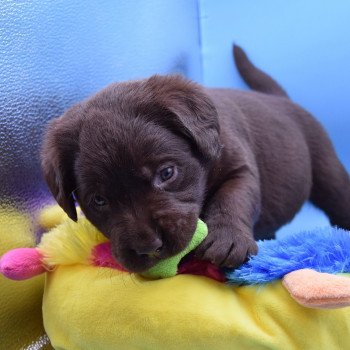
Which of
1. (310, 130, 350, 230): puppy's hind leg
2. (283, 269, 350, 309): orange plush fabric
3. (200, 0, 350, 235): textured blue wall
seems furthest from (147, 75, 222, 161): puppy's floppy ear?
(200, 0, 350, 235): textured blue wall

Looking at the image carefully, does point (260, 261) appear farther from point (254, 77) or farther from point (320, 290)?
point (254, 77)

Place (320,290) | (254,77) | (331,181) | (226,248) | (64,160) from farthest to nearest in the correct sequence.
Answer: (254,77)
(331,181)
(64,160)
(226,248)
(320,290)

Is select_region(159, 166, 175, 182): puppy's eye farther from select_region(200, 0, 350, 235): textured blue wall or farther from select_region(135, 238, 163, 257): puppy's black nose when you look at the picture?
select_region(200, 0, 350, 235): textured blue wall

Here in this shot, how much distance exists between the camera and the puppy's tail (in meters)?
3.29

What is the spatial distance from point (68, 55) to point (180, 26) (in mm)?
1311

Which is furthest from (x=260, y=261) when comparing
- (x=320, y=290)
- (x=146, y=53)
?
(x=146, y=53)

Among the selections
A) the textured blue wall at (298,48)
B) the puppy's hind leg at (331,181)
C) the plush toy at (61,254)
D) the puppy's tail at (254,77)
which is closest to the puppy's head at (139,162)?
the plush toy at (61,254)

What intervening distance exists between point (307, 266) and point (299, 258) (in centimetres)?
3

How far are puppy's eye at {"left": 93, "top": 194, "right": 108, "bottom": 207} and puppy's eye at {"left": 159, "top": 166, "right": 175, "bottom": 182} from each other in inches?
7.7

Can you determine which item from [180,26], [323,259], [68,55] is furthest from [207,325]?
[180,26]

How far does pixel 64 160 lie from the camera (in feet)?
5.81

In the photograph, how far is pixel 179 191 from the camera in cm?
164

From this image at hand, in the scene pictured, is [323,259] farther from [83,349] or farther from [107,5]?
[107,5]

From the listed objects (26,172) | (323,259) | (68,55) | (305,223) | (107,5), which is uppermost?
(107,5)
